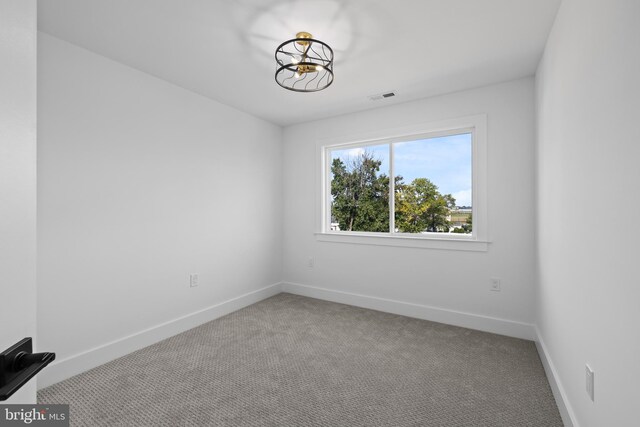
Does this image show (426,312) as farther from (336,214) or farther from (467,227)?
(336,214)


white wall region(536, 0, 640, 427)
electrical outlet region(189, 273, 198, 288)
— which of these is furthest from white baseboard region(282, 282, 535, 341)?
electrical outlet region(189, 273, 198, 288)

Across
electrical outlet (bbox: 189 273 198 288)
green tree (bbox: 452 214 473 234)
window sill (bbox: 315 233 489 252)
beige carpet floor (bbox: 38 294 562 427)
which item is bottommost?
beige carpet floor (bbox: 38 294 562 427)

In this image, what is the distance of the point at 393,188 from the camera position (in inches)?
146

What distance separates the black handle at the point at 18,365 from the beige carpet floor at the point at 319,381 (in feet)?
4.68

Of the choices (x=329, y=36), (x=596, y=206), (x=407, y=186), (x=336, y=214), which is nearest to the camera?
(x=596, y=206)

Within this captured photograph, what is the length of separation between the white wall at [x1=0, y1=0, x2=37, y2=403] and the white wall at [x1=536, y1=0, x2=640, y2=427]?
164 centimetres

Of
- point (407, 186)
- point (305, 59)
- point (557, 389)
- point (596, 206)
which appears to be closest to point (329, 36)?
point (305, 59)

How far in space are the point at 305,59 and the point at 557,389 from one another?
2728 mm

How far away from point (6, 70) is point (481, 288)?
11.4ft

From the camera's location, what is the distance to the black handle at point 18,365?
1.85ft

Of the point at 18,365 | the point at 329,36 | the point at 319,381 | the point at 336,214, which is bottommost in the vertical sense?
the point at 319,381

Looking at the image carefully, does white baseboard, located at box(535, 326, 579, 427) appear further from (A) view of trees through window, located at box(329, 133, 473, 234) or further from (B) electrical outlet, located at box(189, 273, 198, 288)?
(B) electrical outlet, located at box(189, 273, 198, 288)

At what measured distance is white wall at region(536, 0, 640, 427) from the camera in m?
1.01

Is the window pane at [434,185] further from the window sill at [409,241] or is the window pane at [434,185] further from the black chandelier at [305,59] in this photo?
the black chandelier at [305,59]
